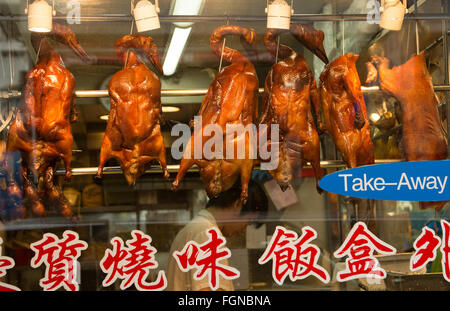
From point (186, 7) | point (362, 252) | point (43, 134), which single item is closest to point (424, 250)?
point (362, 252)

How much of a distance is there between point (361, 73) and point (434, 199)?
0.80 metres

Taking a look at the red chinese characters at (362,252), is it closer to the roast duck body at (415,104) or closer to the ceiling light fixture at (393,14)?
the roast duck body at (415,104)

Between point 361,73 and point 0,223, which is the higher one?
point 361,73

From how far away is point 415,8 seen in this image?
335 cm

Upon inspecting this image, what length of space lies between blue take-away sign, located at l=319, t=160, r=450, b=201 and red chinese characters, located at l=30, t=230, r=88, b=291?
1436 millimetres

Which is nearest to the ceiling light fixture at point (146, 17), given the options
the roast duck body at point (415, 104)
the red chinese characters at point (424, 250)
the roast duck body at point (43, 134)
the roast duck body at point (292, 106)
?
the roast duck body at point (43, 134)

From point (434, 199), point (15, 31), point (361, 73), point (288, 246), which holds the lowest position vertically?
point (288, 246)

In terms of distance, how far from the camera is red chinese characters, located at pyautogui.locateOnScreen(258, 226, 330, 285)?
3.04 m

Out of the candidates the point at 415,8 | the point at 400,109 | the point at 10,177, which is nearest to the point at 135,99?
the point at 10,177

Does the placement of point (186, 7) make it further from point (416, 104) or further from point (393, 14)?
point (416, 104)

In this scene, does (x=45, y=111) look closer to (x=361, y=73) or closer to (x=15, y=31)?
(x=15, y=31)

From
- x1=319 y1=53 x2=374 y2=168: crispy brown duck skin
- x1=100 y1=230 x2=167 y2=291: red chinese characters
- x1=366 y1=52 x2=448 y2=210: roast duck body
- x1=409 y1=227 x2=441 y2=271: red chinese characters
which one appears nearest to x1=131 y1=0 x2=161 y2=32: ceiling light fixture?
x1=319 y1=53 x2=374 y2=168: crispy brown duck skin

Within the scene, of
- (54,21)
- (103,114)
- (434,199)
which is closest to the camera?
(434,199)

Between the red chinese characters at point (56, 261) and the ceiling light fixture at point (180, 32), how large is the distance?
1.14m
